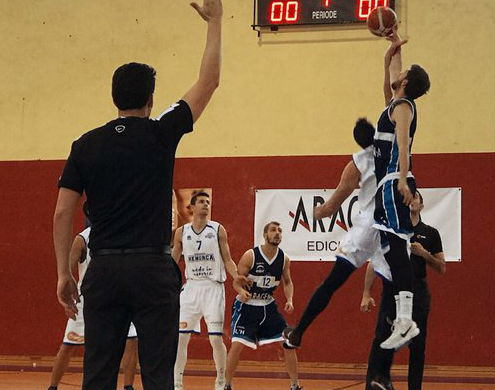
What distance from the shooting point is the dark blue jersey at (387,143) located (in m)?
6.04

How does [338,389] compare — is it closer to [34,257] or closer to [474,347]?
[474,347]

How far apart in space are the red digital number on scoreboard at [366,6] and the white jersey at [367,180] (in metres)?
5.91

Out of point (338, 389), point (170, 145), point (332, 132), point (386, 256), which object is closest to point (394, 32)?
point (386, 256)

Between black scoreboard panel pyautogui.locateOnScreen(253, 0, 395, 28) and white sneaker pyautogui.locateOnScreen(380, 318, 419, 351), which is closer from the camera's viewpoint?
white sneaker pyautogui.locateOnScreen(380, 318, 419, 351)

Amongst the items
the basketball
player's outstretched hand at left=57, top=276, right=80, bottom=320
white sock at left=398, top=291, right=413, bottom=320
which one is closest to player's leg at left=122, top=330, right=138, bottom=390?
white sock at left=398, top=291, right=413, bottom=320

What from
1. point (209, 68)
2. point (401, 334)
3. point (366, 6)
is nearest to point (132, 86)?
point (209, 68)

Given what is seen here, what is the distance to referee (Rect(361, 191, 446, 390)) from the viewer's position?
251 inches

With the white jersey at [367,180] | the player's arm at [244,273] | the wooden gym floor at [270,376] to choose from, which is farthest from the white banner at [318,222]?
the white jersey at [367,180]

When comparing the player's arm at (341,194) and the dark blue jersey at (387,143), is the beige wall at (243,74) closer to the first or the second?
the player's arm at (341,194)

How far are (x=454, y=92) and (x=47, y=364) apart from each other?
7214 mm

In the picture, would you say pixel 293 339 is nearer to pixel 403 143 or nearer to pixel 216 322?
pixel 403 143

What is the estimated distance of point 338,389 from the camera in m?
9.76

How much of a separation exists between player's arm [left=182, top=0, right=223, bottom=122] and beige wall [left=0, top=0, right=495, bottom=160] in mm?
8394

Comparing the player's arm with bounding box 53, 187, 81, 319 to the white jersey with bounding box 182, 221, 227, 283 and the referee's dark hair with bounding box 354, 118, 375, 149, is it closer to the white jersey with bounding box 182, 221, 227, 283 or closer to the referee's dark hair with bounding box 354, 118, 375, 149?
the referee's dark hair with bounding box 354, 118, 375, 149
